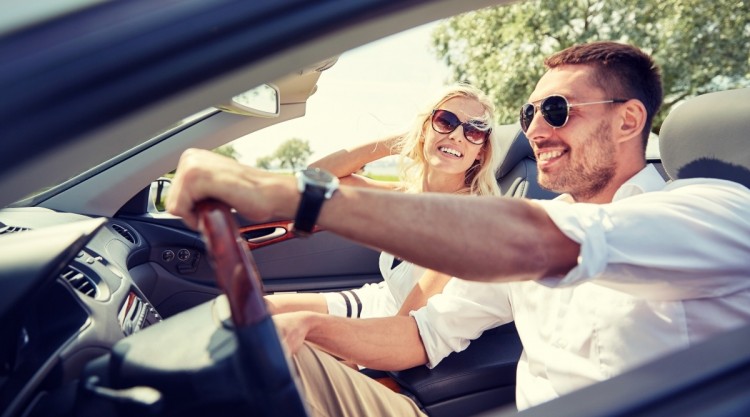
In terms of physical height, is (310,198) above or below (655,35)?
above

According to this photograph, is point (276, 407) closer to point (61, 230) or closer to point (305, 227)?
point (305, 227)

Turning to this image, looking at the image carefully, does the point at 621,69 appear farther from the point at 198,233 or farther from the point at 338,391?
the point at 198,233

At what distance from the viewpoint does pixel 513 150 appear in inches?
117

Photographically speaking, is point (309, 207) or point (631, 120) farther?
point (631, 120)

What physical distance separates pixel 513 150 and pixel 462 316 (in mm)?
1302

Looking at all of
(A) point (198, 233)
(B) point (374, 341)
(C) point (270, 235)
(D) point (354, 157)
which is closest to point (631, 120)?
(B) point (374, 341)

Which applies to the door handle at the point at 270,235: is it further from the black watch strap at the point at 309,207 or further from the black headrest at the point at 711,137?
the black watch strap at the point at 309,207

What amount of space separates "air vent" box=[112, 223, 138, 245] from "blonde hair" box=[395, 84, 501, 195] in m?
1.36

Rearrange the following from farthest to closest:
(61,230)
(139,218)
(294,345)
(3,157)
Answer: (139,218), (294,345), (61,230), (3,157)

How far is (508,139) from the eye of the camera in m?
3.05

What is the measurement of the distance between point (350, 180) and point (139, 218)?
3.64 feet

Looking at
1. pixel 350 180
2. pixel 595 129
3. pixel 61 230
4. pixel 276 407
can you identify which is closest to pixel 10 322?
pixel 61 230

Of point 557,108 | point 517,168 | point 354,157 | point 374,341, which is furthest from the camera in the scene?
point 354,157

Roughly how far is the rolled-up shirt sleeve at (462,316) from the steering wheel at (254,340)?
125 centimetres
